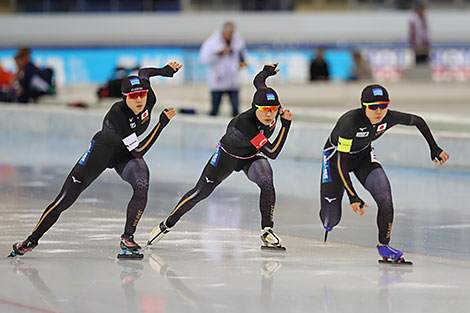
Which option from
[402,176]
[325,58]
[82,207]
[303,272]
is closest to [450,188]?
[402,176]

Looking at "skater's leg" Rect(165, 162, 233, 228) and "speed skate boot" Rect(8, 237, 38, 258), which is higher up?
"skater's leg" Rect(165, 162, 233, 228)

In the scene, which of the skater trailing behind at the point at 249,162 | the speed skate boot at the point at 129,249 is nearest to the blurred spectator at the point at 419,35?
the skater trailing behind at the point at 249,162

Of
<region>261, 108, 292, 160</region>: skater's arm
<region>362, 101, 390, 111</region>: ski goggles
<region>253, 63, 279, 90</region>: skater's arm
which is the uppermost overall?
<region>253, 63, 279, 90</region>: skater's arm

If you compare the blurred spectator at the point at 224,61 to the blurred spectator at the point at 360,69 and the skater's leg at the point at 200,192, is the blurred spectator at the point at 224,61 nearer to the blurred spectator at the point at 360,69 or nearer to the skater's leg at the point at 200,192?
the skater's leg at the point at 200,192

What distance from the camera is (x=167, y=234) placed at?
316 inches

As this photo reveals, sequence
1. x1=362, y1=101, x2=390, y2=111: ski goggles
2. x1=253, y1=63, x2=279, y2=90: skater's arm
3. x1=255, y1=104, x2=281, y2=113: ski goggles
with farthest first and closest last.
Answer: x1=253, y1=63, x2=279, y2=90: skater's arm, x1=255, y1=104, x2=281, y2=113: ski goggles, x1=362, y1=101, x2=390, y2=111: ski goggles

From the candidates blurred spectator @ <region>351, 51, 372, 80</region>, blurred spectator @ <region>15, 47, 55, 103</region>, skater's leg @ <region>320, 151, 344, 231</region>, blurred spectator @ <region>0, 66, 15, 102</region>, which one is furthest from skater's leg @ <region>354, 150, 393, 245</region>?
blurred spectator @ <region>351, 51, 372, 80</region>

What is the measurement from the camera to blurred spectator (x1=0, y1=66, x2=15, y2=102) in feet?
60.3

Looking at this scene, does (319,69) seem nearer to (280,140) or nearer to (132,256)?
(280,140)

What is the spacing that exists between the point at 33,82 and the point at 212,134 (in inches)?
204

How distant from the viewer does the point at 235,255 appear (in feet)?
23.5

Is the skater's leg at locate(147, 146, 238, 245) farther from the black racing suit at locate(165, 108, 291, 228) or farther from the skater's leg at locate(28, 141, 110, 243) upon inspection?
the skater's leg at locate(28, 141, 110, 243)

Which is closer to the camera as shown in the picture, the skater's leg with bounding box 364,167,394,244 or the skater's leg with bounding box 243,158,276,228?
the skater's leg with bounding box 364,167,394,244

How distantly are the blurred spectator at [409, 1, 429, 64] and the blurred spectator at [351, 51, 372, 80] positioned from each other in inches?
48.6
